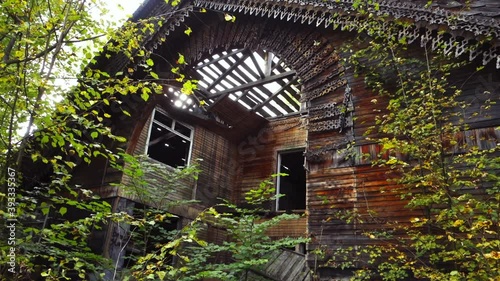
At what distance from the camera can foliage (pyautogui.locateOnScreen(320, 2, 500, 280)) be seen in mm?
3934

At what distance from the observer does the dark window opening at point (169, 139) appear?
475 inches

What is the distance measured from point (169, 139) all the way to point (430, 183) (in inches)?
432

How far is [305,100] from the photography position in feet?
25.6

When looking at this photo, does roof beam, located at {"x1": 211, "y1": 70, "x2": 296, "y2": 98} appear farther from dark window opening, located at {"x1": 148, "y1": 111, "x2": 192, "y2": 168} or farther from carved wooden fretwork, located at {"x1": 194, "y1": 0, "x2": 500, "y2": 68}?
carved wooden fretwork, located at {"x1": 194, "y1": 0, "x2": 500, "y2": 68}

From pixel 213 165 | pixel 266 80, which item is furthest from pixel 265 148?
pixel 266 80

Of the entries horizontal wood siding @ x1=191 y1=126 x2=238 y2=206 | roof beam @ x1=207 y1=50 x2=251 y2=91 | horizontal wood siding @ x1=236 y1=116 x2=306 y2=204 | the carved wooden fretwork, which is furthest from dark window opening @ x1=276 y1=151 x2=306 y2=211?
the carved wooden fretwork

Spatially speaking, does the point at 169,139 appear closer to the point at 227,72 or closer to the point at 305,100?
the point at 227,72

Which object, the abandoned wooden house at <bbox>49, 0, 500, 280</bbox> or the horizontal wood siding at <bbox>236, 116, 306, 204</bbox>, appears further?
the horizontal wood siding at <bbox>236, 116, 306, 204</bbox>

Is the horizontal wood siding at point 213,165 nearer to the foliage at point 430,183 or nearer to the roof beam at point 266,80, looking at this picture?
the roof beam at point 266,80

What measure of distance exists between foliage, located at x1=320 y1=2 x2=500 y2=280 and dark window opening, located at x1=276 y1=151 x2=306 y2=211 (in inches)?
332

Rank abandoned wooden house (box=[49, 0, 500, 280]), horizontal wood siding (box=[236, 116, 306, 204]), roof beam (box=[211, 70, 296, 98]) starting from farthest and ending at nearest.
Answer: horizontal wood siding (box=[236, 116, 306, 204])
roof beam (box=[211, 70, 296, 98])
abandoned wooden house (box=[49, 0, 500, 280])

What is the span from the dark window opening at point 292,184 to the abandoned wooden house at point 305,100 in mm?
1391

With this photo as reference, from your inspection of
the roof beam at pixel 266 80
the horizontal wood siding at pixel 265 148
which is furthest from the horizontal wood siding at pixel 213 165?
the roof beam at pixel 266 80

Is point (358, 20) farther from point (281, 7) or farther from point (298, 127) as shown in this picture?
point (298, 127)
